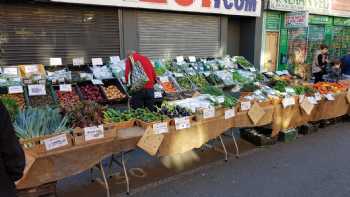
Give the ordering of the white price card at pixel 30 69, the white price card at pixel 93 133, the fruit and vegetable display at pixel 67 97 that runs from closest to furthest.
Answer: the white price card at pixel 93 133 < the fruit and vegetable display at pixel 67 97 < the white price card at pixel 30 69

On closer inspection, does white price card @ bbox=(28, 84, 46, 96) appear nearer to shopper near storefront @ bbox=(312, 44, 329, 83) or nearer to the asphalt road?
the asphalt road

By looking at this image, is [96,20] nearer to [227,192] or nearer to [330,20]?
[227,192]

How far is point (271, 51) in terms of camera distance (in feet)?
42.3

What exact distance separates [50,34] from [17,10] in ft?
2.78

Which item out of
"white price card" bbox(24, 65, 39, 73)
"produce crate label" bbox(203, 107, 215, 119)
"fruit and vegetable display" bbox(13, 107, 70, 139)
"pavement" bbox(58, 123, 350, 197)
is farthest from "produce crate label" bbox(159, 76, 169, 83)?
"fruit and vegetable display" bbox(13, 107, 70, 139)

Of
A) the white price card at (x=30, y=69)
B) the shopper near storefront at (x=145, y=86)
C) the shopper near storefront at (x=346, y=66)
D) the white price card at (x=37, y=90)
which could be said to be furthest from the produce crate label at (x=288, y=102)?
the shopper near storefront at (x=346, y=66)

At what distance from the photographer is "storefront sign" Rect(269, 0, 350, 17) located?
482 inches

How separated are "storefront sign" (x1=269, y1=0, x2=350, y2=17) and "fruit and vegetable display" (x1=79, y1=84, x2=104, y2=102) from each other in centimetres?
796

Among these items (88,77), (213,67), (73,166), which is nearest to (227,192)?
(73,166)

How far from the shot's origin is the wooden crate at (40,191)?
129 inches

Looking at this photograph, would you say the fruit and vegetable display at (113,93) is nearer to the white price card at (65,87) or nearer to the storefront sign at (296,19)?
the white price card at (65,87)

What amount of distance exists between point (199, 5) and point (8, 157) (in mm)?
8622

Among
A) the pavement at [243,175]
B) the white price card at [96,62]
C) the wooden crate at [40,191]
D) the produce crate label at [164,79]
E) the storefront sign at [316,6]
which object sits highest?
the storefront sign at [316,6]

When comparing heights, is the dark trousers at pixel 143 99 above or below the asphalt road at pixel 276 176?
above
